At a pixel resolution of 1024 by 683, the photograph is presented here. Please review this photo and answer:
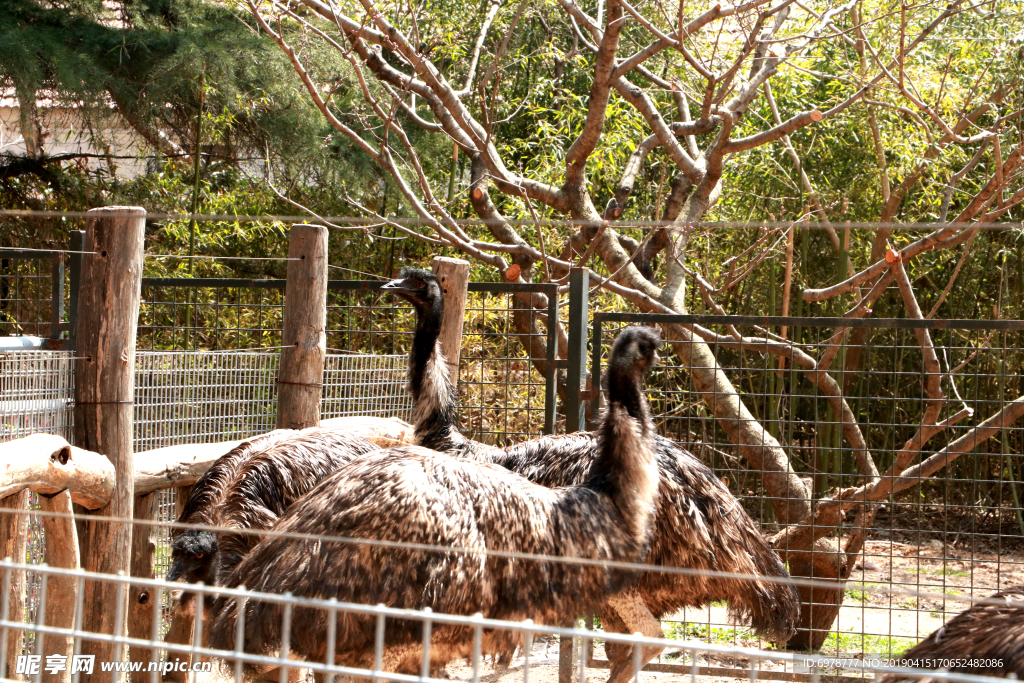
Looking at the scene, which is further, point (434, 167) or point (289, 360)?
point (434, 167)

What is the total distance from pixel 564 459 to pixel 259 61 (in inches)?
173

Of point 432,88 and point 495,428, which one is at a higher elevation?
point 432,88

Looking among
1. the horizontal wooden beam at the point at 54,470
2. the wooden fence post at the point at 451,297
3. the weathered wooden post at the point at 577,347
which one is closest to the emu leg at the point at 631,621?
the weathered wooden post at the point at 577,347

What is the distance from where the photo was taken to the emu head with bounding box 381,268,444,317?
3877mm

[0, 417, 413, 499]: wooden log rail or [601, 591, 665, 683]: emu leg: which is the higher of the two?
[0, 417, 413, 499]: wooden log rail

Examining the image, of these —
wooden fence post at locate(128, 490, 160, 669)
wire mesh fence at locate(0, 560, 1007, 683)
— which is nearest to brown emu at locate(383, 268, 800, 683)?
wire mesh fence at locate(0, 560, 1007, 683)

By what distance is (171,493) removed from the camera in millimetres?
3740

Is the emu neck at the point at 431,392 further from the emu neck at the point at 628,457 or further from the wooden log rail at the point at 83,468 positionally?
the emu neck at the point at 628,457

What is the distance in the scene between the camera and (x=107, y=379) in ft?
9.77

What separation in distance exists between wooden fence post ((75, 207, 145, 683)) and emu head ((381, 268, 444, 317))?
3.63ft

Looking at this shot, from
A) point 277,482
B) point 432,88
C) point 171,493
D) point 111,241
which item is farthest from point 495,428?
point 111,241

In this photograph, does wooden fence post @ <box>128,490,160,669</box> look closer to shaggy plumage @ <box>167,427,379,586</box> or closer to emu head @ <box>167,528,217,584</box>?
shaggy plumage @ <box>167,427,379,586</box>

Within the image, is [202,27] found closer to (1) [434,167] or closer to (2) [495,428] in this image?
(1) [434,167]

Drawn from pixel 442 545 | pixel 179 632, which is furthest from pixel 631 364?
pixel 179 632
